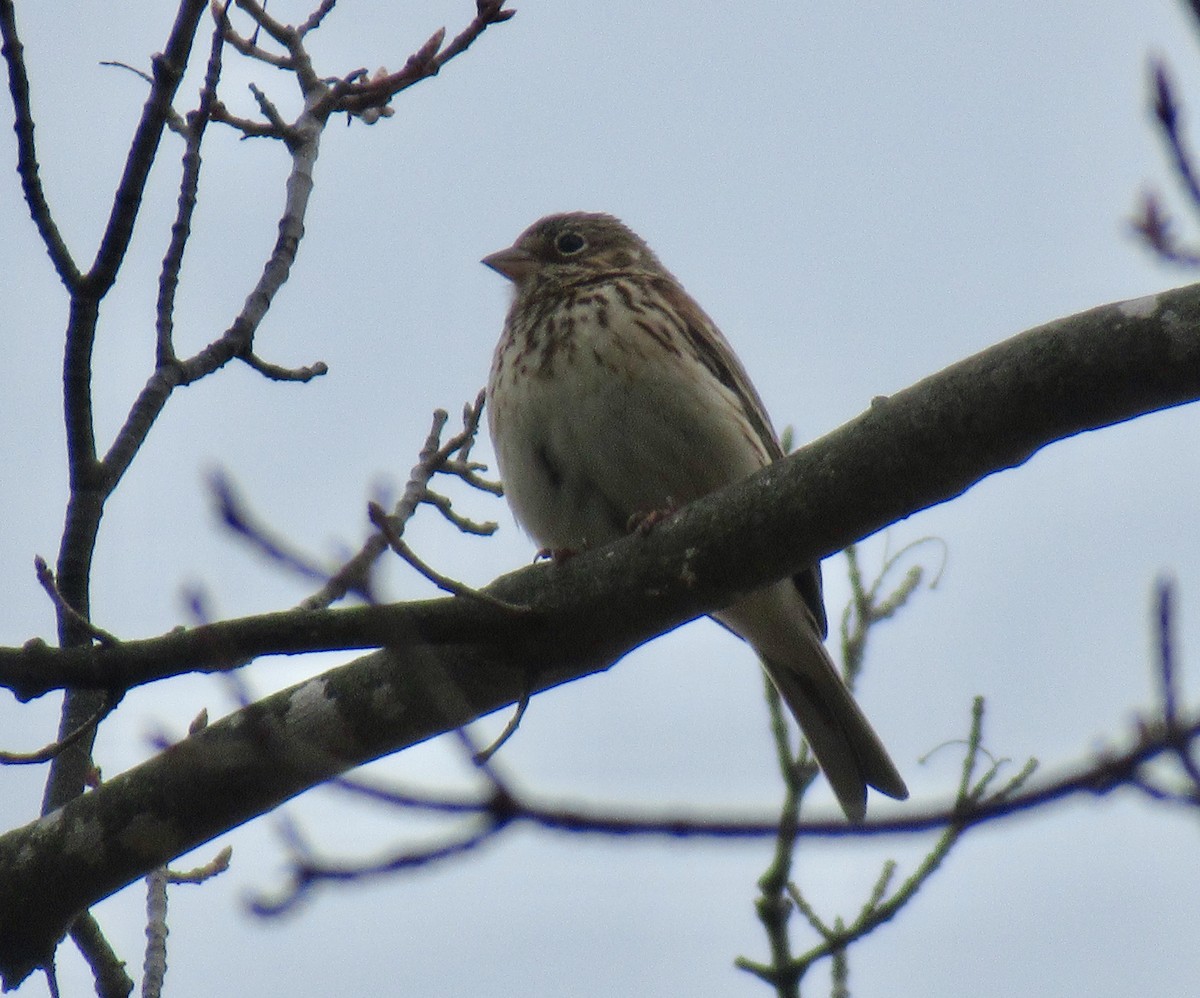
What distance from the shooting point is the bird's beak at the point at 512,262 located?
319 inches

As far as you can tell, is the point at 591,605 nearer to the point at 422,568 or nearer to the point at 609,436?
the point at 422,568

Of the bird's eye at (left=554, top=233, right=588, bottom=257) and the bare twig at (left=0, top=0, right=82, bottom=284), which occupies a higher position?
the bird's eye at (left=554, top=233, right=588, bottom=257)

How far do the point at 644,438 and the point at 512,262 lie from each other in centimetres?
197

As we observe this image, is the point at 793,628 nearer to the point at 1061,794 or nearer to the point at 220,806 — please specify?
the point at 220,806

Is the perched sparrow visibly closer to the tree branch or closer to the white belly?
the white belly

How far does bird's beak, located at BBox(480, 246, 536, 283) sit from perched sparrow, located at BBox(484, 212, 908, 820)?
0.42 m

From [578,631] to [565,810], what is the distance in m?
2.76

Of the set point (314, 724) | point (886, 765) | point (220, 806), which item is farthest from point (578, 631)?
point (886, 765)

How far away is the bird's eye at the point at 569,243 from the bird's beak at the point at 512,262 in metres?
0.18

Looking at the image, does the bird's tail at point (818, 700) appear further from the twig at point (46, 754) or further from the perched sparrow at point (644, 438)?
the twig at point (46, 754)

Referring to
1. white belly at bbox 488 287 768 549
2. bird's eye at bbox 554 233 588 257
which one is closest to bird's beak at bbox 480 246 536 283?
bird's eye at bbox 554 233 588 257

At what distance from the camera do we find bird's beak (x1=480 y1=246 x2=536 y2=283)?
26.6 feet

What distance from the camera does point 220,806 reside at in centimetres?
473

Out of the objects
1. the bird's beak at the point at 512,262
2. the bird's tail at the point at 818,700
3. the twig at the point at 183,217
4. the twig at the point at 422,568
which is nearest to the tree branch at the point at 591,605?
the twig at the point at 422,568
